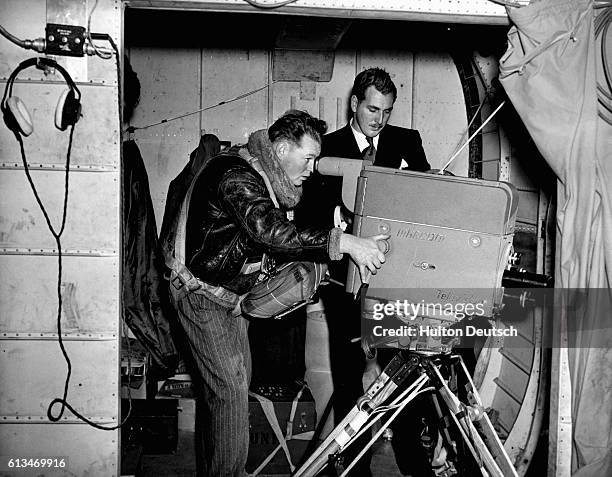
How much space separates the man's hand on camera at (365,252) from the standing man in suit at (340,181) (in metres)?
1.04

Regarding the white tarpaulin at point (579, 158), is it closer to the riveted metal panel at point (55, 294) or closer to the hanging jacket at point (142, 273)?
the riveted metal panel at point (55, 294)

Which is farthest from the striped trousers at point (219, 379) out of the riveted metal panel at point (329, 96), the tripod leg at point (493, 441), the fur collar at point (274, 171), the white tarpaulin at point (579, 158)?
the riveted metal panel at point (329, 96)

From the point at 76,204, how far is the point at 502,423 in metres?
2.87

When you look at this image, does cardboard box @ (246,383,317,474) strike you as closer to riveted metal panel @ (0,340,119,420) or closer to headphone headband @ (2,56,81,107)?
riveted metal panel @ (0,340,119,420)

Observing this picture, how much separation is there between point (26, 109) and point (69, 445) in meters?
1.52

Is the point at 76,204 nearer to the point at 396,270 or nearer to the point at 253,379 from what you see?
the point at 396,270

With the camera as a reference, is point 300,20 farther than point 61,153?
Yes

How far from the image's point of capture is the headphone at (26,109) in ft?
9.07

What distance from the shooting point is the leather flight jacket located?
9.12 ft

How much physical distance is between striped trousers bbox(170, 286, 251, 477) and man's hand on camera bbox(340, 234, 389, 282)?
88 centimetres

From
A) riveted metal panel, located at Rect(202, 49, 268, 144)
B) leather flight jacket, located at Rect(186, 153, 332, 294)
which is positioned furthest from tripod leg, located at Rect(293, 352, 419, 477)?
riveted metal panel, located at Rect(202, 49, 268, 144)

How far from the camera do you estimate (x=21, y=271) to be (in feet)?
9.38

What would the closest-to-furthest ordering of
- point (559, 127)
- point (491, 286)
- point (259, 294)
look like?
point (491, 286)
point (559, 127)
point (259, 294)

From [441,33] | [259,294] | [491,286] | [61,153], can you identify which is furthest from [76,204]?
[441,33]
